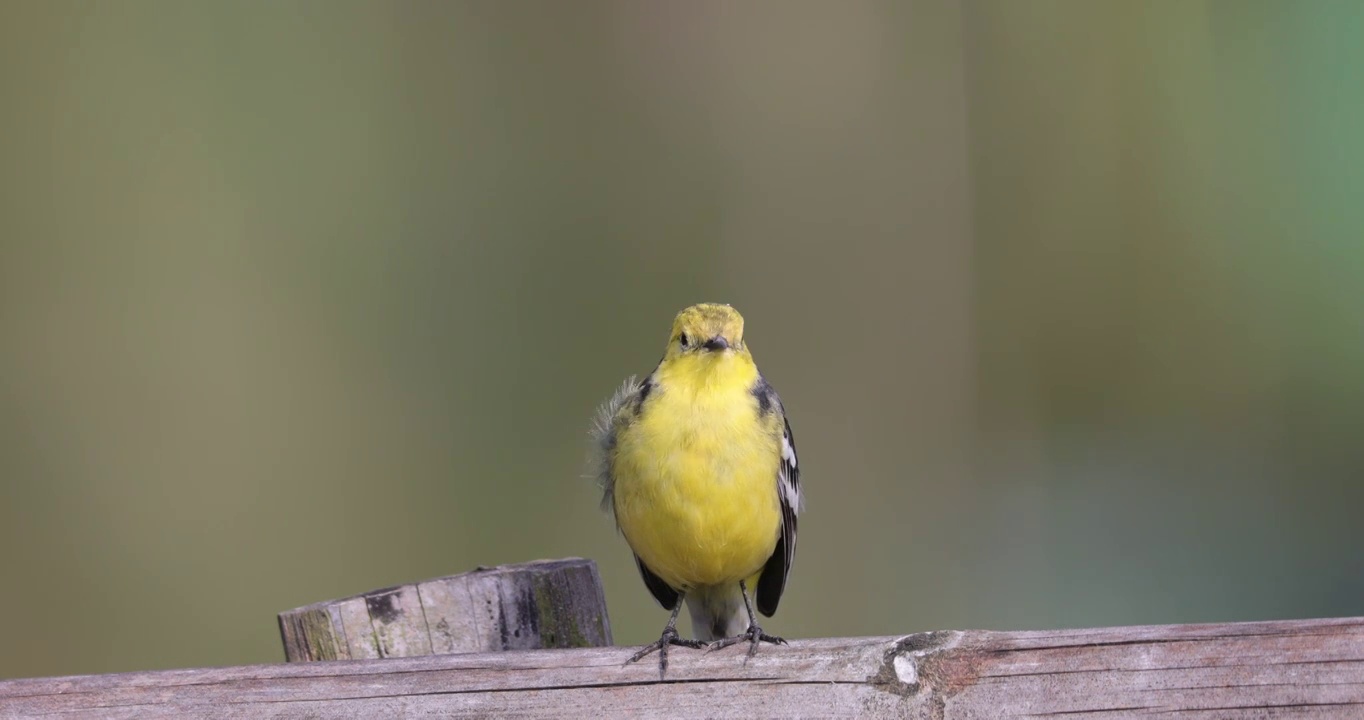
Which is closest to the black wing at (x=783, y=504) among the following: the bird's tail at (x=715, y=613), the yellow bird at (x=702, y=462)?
the yellow bird at (x=702, y=462)

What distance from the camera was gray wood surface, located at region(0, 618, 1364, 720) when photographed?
188 cm

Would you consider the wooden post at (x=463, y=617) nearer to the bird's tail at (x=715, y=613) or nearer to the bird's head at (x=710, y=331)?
the bird's head at (x=710, y=331)

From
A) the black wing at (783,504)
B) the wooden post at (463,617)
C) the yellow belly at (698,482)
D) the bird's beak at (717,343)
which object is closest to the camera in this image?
the wooden post at (463,617)

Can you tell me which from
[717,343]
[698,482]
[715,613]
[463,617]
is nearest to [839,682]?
[463,617]

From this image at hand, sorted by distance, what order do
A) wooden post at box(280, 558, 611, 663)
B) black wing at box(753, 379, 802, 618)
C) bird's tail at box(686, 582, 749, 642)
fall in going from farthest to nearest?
1. bird's tail at box(686, 582, 749, 642)
2. black wing at box(753, 379, 802, 618)
3. wooden post at box(280, 558, 611, 663)

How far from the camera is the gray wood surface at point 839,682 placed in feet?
6.18

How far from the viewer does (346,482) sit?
545 cm

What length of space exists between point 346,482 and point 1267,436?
3721mm

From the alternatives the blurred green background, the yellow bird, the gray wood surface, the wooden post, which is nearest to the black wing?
the yellow bird

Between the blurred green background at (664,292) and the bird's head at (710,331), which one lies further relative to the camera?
the blurred green background at (664,292)

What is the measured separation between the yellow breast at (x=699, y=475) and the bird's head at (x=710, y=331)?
60 mm

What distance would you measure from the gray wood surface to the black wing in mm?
1424

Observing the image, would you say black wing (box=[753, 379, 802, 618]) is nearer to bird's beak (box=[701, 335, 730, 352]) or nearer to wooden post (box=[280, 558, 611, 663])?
bird's beak (box=[701, 335, 730, 352])

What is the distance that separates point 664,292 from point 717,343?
6.05ft
